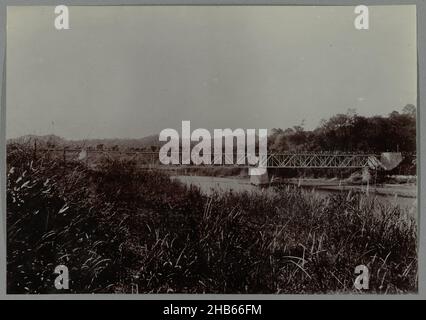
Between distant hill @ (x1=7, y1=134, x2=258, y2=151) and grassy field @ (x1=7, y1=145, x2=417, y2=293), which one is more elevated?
distant hill @ (x1=7, y1=134, x2=258, y2=151)

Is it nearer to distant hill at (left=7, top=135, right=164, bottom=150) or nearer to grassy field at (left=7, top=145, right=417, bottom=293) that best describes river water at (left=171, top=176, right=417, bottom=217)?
grassy field at (left=7, top=145, right=417, bottom=293)

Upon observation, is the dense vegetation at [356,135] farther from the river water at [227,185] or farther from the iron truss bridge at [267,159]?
the river water at [227,185]

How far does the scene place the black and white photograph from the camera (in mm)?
2053

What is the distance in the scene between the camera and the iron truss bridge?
81.0 inches

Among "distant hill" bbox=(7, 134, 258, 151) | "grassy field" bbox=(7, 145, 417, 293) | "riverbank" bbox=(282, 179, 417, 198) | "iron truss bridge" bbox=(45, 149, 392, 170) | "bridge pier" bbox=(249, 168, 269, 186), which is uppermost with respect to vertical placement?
"distant hill" bbox=(7, 134, 258, 151)

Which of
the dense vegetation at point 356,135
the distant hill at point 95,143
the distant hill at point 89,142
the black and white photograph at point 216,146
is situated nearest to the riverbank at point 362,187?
the black and white photograph at point 216,146

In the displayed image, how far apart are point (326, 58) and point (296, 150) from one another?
1.45ft

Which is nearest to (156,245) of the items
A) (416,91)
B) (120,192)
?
(120,192)

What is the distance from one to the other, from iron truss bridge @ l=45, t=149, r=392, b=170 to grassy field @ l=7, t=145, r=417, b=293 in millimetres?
46

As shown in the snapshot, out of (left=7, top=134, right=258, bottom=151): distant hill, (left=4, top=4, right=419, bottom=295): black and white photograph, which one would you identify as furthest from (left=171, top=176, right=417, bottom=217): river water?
(left=7, top=134, right=258, bottom=151): distant hill

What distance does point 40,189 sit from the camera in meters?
2.09

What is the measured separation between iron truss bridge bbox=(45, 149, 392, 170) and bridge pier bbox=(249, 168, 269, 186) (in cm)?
3

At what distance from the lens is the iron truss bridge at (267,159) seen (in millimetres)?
2057

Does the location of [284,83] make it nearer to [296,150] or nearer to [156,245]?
[296,150]
